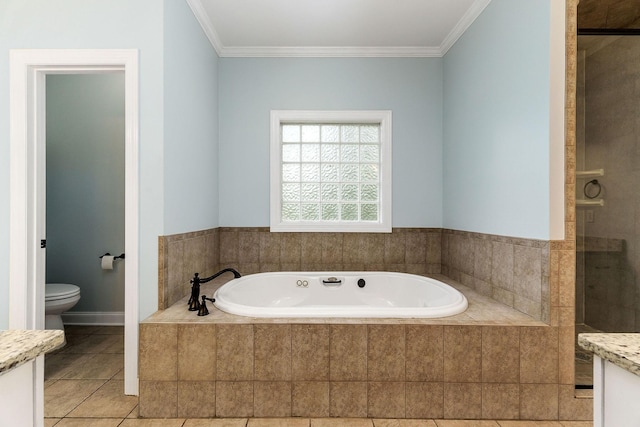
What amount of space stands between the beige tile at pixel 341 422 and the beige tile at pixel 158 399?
73 cm

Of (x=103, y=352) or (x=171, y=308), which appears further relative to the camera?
(x=103, y=352)

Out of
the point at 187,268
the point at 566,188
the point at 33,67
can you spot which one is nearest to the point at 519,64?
the point at 566,188

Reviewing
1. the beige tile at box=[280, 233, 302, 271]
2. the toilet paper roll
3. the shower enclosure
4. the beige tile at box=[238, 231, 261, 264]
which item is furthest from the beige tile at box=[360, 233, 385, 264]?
the toilet paper roll

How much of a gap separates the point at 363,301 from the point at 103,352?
6.61ft

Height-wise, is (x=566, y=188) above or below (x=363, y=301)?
above

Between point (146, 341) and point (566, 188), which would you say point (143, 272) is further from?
point (566, 188)

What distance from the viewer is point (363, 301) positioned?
3002mm

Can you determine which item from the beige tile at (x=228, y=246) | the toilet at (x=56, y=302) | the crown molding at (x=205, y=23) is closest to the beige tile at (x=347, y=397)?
the beige tile at (x=228, y=246)

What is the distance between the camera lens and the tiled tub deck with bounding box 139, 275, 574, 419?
1.89 m

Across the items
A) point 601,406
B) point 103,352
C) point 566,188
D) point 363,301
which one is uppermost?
point 566,188

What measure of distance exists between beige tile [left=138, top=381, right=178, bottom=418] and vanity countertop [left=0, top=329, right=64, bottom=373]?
4.05 feet

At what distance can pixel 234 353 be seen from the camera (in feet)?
6.25

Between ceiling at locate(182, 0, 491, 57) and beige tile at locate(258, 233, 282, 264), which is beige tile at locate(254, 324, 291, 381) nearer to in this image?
beige tile at locate(258, 233, 282, 264)

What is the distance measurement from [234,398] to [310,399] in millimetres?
395
